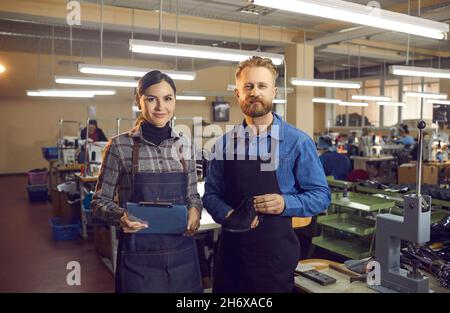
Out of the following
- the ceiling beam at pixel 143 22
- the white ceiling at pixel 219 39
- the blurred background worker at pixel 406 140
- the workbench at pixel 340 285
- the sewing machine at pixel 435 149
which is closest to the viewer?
the workbench at pixel 340 285

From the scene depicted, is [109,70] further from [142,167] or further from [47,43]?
[47,43]

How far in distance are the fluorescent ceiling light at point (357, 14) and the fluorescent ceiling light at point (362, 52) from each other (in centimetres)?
595

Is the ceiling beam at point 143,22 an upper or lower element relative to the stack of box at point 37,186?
upper

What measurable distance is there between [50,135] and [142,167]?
10672 millimetres

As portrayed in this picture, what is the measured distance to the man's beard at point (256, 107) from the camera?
144cm

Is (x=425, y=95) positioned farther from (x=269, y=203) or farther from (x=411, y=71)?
(x=269, y=203)

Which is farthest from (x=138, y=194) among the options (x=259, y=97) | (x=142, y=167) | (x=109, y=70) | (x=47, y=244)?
(x=47, y=244)

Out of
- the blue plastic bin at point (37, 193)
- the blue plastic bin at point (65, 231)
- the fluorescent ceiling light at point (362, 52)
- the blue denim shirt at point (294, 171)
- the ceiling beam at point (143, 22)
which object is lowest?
the blue plastic bin at point (65, 231)

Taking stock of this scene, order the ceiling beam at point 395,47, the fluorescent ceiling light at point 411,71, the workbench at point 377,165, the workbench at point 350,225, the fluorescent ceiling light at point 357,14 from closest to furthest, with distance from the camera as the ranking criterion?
the fluorescent ceiling light at point 357,14, the workbench at point 350,225, the fluorescent ceiling light at point 411,71, the workbench at point 377,165, the ceiling beam at point 395,47

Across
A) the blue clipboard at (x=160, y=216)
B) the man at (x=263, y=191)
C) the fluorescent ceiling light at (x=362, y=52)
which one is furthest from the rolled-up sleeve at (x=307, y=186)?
the fluorescent ceiling light at (x=362, y=52)

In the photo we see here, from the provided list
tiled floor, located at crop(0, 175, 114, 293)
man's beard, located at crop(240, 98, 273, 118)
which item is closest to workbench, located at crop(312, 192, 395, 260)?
tiled floor, located at crop(0, 175, 114, 293)

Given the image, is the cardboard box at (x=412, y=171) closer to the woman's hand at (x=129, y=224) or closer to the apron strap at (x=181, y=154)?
the apron strap at (x=181, y=154)

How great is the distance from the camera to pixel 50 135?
1129 cm

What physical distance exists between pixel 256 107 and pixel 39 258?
155 inches
